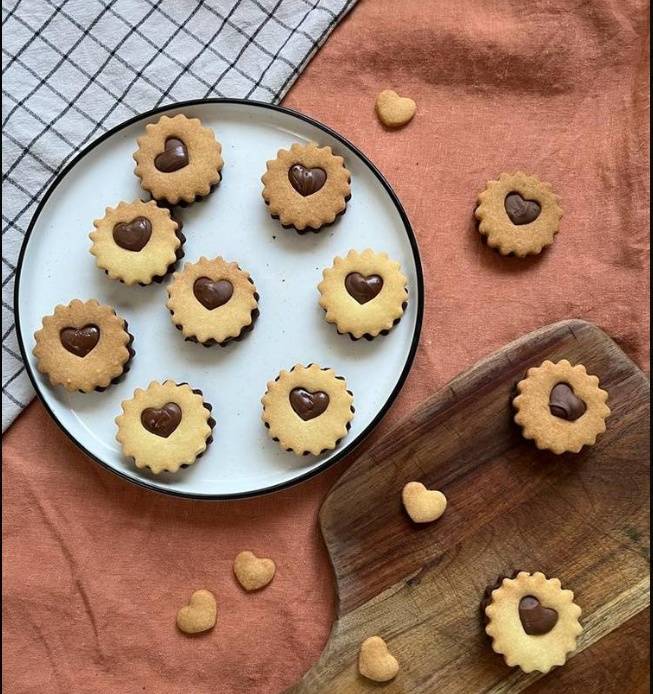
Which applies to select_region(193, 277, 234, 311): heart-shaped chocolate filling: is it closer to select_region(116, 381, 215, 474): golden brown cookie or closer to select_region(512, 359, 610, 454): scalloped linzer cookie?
select_region(116, 381, 215, 474): golden brown cookie

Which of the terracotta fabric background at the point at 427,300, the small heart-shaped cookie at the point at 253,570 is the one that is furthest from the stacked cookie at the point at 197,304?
the small heart-shaped cookie at the point at 253,570

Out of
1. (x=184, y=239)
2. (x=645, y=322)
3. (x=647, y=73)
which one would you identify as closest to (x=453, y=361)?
(x=645, y=322)

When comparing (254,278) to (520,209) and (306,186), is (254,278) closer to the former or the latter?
(306,186)

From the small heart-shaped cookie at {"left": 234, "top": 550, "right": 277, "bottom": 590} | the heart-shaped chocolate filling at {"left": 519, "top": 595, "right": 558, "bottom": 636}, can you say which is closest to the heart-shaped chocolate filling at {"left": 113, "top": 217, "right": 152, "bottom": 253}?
the small heart-shaped cookie at {"left": 234, "top": 550, "right": 277, "bottom": 590}

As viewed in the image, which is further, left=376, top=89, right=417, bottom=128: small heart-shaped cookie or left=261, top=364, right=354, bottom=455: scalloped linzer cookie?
left=376, top=89, right=417, bottom=128: small heart-shaped cookie

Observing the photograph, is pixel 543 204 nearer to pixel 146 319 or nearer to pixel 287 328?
pixel 287 328

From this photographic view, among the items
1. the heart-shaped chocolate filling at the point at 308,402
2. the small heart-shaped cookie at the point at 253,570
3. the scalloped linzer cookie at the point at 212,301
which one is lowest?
the small heart-shaped cookie at the point at 253,570

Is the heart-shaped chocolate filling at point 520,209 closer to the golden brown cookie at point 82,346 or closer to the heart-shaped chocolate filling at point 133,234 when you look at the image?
the heart-shaped chocolate filling at point 133,234
